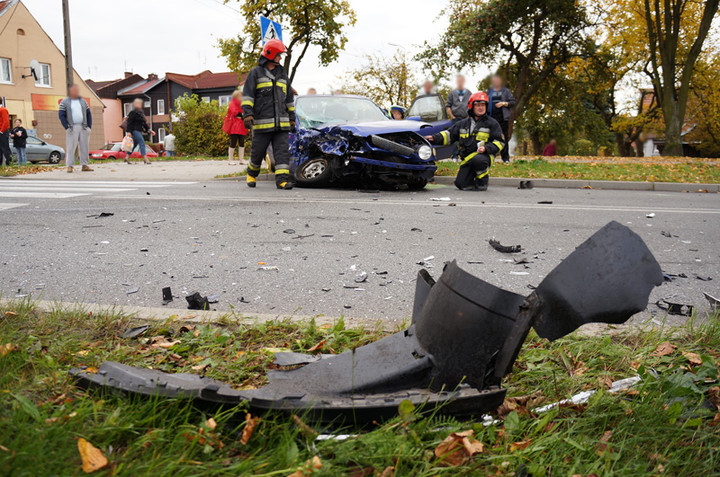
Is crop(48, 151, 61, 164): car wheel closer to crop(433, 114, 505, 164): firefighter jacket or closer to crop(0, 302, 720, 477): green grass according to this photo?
crop(433, 114, 505, 164): firefighter jacket

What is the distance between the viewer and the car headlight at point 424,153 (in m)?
8.49

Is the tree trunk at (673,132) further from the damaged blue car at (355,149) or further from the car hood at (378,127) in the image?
the car hood at (378,127)

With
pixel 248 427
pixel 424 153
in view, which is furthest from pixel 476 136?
pixel 248 427

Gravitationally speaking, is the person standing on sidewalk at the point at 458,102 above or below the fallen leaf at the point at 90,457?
above

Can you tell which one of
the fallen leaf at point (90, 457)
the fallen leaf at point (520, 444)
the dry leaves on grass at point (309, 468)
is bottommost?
the fallen leaf at point (520, 444)

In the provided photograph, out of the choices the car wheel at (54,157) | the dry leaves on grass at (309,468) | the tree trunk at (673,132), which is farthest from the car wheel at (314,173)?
the car wheel at (54,157)

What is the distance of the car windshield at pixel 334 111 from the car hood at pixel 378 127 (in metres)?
0.49

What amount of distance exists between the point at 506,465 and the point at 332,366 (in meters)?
0.67

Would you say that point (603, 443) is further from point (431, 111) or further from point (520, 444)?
point (431, 111)

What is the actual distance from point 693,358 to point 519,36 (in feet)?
87.5

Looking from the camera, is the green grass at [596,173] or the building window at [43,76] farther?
the building window at [43,76]

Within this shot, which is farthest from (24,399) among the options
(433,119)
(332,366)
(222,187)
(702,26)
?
(702,26)

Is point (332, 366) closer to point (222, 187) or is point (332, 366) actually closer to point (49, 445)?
point (49, 445)

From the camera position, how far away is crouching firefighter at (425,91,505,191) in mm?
9086
